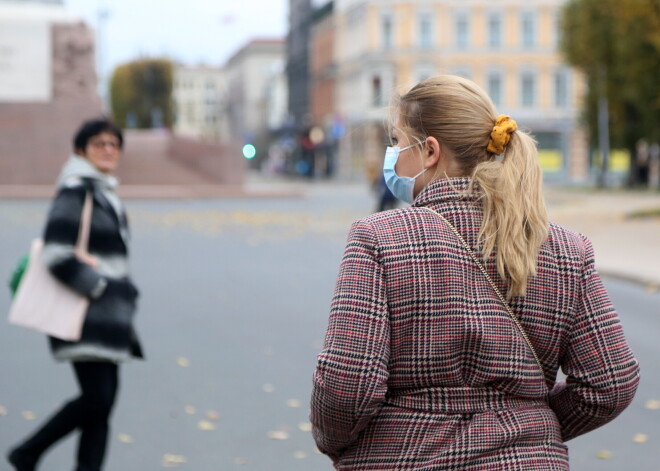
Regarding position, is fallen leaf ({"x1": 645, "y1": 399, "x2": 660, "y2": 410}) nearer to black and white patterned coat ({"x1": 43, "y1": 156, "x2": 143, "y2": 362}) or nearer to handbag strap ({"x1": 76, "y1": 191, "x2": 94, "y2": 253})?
black and white patterned coat ({"x1": 43, "y1": 156, "x2": 143, "y2": 362})

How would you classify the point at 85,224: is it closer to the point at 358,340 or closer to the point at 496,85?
the point at 358,340

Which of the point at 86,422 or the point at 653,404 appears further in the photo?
the point at 653,404

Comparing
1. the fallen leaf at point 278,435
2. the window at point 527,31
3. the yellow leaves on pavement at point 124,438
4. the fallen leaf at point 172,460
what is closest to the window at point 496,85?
the window at point 527,31

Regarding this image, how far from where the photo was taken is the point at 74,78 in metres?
37.2

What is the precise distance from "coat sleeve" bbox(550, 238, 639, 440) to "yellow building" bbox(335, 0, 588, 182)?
67.4 m

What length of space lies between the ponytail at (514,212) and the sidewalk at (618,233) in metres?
11.4

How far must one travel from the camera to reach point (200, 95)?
392 feet

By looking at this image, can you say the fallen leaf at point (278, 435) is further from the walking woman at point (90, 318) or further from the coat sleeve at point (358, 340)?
the coat sleeve at point (358, 340)

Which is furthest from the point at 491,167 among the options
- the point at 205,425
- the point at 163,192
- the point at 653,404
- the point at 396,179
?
the point at 163,192

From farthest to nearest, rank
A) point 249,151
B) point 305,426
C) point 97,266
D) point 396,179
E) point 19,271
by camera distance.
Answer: point 305,426 < point 19,271 < point 97,266 < point 249,151 < point 396,179

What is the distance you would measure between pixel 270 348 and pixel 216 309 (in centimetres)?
228

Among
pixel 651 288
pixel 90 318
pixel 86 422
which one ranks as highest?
pixel 90 318

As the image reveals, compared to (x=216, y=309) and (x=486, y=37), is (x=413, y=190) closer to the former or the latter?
(x=216, y=309)

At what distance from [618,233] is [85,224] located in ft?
59.3
